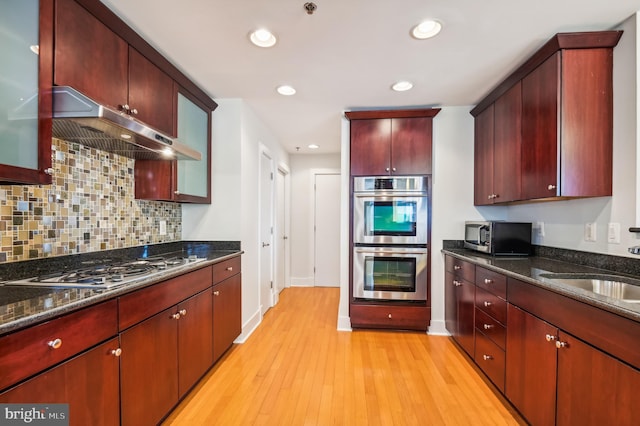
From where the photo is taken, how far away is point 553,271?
1.70m

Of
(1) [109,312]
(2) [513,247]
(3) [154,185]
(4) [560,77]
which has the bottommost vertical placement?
(1) [109,312]

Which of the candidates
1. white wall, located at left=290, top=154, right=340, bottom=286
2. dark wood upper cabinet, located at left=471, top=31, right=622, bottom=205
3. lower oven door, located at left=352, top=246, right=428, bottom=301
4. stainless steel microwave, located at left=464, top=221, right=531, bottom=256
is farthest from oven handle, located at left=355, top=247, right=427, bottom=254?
white wall, located at left=290, top=154, right=340, bottom=286

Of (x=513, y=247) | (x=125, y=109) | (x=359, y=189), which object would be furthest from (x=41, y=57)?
(x=513, y=247)

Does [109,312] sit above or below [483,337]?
above

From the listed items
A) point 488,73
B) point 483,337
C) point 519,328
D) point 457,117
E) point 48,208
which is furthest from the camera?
point 457,117

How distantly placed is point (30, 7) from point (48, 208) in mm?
957

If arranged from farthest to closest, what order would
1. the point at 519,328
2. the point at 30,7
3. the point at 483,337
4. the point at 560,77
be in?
1. the point at 483,337
2. the point at 560,77
3. the point at 519,328
4. the point at 30,7

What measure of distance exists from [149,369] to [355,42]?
2.28 meters

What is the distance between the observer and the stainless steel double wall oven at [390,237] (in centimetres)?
291

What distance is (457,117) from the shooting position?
2.95 metres

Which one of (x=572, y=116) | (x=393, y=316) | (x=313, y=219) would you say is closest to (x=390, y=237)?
(x=393, y=316)

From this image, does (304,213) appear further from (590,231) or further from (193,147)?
(590,231)

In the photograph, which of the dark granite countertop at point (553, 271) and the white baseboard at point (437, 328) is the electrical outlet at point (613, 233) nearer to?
the dark granite countertop at point (553, 271)

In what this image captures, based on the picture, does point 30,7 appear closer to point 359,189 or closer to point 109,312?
point 109,312
